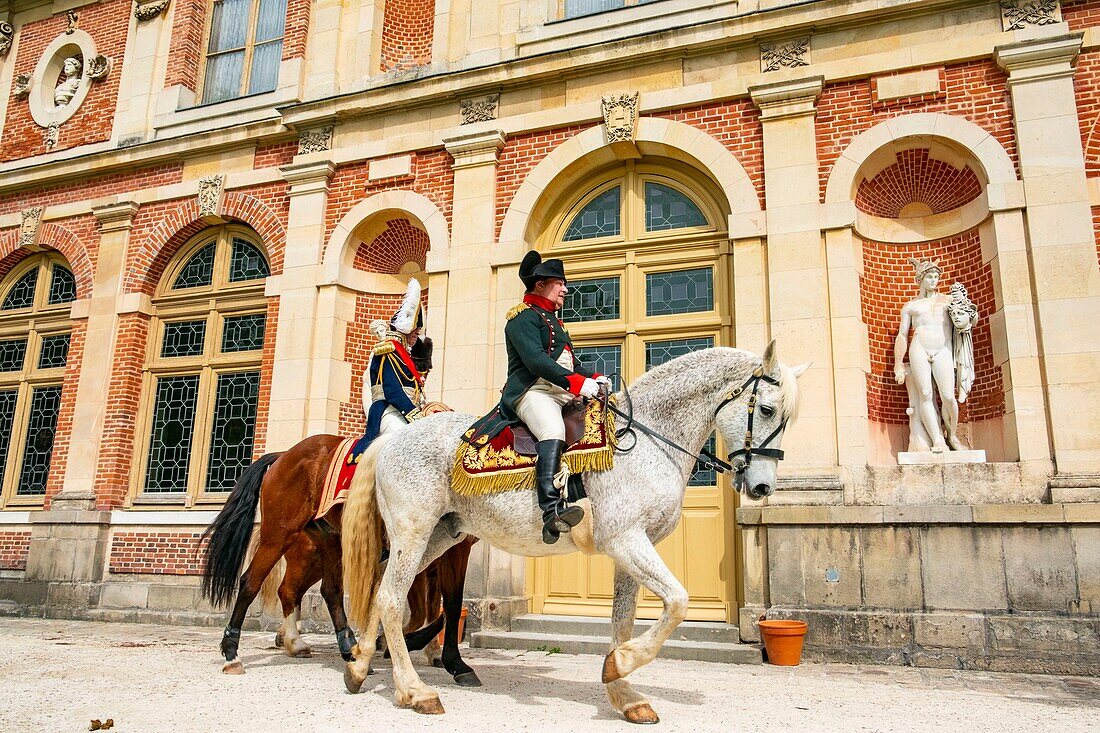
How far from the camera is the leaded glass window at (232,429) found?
9961 mm

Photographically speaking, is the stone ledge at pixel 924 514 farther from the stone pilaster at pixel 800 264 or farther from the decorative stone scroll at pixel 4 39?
the decorative stone scroll at pixel 4 39

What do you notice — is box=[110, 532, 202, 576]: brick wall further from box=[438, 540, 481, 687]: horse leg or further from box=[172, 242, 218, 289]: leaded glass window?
box=[438, 540, 481, 687]: horse leg

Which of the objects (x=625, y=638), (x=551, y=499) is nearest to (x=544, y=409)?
(x=551, y=499)

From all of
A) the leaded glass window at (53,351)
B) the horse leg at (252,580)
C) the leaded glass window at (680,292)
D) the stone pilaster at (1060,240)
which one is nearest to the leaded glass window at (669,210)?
the leaded glass window at (680,292)

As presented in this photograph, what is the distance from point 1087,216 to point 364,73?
818 cm

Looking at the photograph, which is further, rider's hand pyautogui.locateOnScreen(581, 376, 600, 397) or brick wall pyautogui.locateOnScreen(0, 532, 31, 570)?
brick wall pyautogui.locateOnScreen(0, 532, 31, 570)

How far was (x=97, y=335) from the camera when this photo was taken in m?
10.8

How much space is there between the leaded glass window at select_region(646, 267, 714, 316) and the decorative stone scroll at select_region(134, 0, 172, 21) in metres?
8.69

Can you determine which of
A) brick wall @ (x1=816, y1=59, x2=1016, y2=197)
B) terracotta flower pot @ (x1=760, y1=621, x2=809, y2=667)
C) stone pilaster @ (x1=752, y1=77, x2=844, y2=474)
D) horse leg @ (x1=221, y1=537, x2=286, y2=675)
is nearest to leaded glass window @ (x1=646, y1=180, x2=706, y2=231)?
stone pilaster @ (x1=752, y1=77, x2=844, y2=474)

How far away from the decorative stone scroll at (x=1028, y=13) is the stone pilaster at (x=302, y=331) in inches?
297

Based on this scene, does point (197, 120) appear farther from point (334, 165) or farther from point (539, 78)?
point (539, 78)

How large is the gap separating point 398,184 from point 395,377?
4.28 metres

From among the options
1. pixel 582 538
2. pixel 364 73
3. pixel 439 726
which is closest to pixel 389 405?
pixel 582 538

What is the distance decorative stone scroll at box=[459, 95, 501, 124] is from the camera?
31.1 feet
